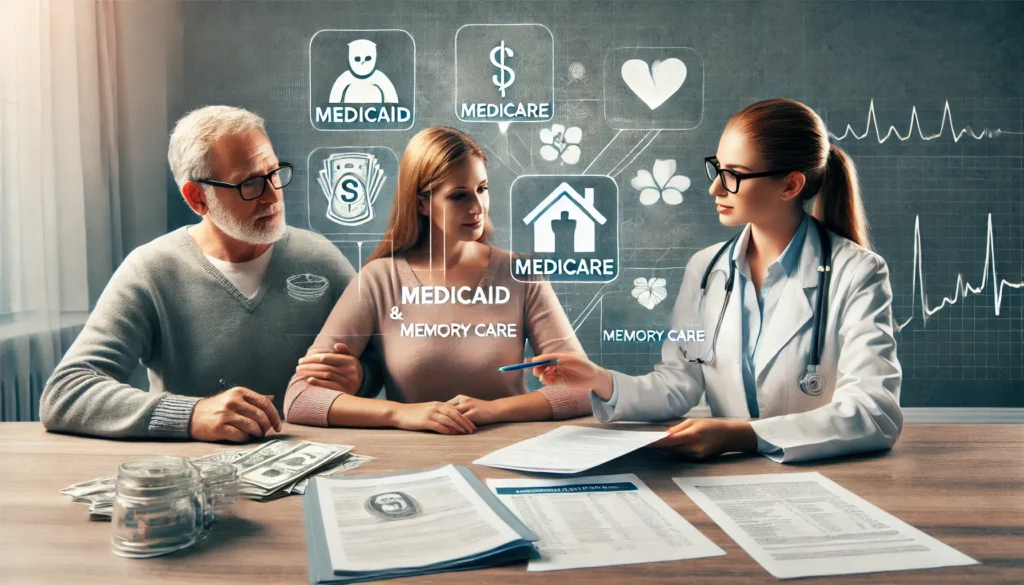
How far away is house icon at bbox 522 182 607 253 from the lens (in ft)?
5.84

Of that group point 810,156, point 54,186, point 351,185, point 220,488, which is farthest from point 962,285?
point 54,186

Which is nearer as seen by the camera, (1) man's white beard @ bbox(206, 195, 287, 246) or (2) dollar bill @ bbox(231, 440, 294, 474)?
(2) dollar bill @ bbox(231, 440, 294, 474)

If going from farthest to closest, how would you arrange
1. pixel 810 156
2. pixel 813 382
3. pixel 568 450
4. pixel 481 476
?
1. pixel 810 156
2. pixel 813 382
3. pixel 568 450
4. pixel 481 476

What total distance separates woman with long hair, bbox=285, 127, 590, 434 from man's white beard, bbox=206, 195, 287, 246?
0.70ft

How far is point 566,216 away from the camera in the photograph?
1800 mm

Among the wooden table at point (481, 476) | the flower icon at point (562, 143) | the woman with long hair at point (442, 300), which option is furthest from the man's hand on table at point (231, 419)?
the flower icon at point (562, 143)

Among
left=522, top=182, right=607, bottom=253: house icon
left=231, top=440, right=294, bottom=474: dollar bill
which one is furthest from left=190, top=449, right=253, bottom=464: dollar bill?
left=522, top=182, right=607, bottom=253: house icon

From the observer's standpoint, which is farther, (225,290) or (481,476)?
(225,290)

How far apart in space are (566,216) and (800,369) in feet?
2.05

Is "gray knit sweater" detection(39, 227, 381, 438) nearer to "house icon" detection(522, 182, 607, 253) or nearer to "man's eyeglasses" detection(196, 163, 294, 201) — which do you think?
"man's eyeglasses" detection(196, 163, 294, 201)

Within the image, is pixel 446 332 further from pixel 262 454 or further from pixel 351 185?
pixel 262 454

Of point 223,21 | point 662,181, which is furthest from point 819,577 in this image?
point 223,21

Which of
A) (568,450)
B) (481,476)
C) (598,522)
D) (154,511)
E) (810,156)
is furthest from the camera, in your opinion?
(810,156)

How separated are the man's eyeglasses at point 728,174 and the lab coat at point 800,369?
0.33 ft
